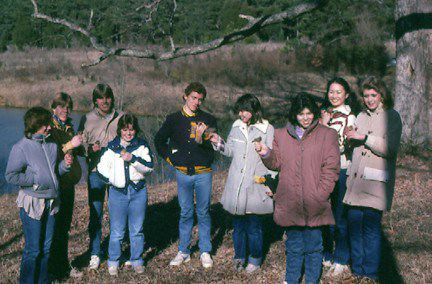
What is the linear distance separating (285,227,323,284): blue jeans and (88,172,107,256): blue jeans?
192 centimetres

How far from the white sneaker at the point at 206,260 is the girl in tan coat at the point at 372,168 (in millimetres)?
1464

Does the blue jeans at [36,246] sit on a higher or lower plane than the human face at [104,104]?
lower

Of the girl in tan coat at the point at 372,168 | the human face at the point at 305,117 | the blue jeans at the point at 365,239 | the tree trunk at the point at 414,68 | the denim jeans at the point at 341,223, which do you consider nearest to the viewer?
the human face at the point at 305,117

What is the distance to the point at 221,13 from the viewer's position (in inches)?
1186

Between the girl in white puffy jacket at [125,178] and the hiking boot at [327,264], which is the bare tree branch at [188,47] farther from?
the hiking boot at [327,264]

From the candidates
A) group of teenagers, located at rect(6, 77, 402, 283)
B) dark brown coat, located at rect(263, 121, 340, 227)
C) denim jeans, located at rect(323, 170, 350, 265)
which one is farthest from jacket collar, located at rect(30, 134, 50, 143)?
denim jeans, located at rect(323, 170, 350, 265)

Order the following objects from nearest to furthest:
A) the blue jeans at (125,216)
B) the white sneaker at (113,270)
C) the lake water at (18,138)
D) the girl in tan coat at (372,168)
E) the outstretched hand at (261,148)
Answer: the outstretched hand at (261,148)
the girl in tan coat at (372,168)
the blue jeans at (125,216)
the white sneaker at (113,270)
the lake water at (18,138)

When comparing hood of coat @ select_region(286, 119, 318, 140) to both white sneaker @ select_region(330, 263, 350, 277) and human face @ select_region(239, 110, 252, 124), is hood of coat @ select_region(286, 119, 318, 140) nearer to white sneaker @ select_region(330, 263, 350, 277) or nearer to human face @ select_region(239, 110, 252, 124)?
human face @ select_region(239, 110, 252, 124)

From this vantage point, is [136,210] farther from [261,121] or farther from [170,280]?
[261,121]

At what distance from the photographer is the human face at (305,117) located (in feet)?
14.2

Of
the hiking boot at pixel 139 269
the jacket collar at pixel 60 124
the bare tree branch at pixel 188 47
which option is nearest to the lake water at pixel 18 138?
the bare tree branch at pixel 188 47

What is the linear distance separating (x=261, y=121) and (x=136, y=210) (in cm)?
144

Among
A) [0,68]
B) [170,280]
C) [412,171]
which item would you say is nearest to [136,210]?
[170,280]

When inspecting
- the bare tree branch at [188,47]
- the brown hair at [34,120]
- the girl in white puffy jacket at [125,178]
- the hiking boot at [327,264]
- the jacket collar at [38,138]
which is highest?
the bare tree branch at [188,47]
